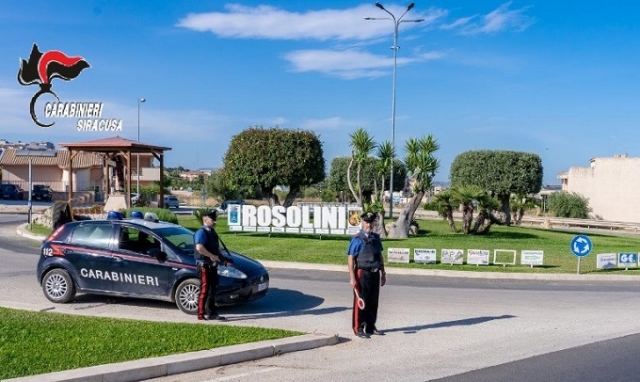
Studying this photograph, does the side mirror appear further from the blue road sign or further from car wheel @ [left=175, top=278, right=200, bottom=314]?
the blue road sign

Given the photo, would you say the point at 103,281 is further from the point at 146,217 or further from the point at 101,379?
the point at 101,379

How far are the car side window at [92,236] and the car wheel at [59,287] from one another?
0.58m

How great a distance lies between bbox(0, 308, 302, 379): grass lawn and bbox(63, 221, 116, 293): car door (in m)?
1.42

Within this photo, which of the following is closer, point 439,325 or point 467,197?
point 439,325

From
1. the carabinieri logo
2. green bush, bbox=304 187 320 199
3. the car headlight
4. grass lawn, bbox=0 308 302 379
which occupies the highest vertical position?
the carabinieri logo

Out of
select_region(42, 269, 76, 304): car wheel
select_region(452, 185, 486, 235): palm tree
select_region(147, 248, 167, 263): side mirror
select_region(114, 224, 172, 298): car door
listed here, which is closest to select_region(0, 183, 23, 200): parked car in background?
select_region(452, 185, 486, 235): palm tree

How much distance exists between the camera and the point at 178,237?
11492 mm

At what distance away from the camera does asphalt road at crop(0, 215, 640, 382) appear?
7727 mm

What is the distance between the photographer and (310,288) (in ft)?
47.3

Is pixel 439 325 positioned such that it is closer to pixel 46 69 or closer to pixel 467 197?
pixel 467 197

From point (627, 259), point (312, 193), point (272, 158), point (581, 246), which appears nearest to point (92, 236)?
point (581, 246)

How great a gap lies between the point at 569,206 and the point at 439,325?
53.9m

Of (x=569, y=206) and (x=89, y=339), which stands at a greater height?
(x=569, y=206)

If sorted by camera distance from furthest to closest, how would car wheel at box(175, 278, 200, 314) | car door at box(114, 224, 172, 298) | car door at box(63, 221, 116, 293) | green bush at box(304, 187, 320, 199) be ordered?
green bush at box(304, 187, 320, 199) < car door at box(63, 221, 116, 293) < car door at box(114, 224, 172, 298) < car wheel at box(175, 278, 200, 314)
